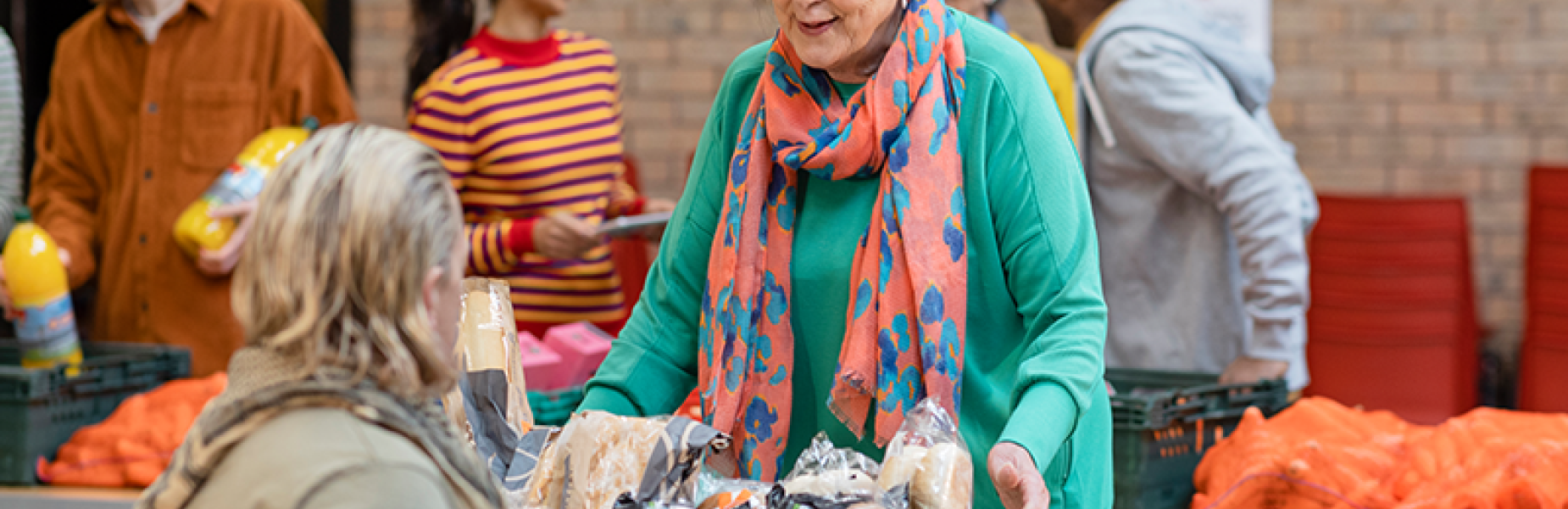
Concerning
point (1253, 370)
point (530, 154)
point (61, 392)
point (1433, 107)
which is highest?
point (530, 154)

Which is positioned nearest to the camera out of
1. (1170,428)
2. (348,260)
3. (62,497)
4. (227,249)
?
(348,260)

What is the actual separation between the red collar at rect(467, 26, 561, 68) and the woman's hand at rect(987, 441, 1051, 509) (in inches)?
77.3

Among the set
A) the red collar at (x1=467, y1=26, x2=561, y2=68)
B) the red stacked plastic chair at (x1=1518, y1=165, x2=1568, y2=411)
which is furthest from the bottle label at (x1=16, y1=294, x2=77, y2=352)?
the red stacked plastic chair at (x1=1518, y1=165, x2=1568, y2=411)

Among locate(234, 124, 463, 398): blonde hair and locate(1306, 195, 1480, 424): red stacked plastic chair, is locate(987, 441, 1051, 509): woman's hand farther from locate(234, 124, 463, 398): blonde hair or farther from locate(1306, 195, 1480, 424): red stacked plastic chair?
locate(1306, 195, 1480, 424): red stacked plastic chair

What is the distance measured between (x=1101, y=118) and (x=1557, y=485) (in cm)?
107

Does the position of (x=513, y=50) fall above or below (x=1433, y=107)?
above

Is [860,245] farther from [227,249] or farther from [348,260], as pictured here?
[227,249]

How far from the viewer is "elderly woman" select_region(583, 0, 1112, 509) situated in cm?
151

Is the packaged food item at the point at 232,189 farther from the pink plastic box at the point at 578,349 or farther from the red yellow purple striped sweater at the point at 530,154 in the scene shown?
the pink plastic box at the point at 578,349

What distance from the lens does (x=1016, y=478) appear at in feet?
4.35

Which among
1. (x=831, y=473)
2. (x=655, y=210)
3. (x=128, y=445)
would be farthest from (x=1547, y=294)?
(x=128, y=445)

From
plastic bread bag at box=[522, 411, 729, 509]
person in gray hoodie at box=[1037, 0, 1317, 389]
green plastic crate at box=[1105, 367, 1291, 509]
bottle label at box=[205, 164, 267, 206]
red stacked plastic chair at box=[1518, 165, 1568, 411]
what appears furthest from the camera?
red stacked plastic chair at box=[1518, 165, 1568, 411]

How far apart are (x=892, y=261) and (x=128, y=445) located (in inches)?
62.5

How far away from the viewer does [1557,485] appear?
1969 millimetres
